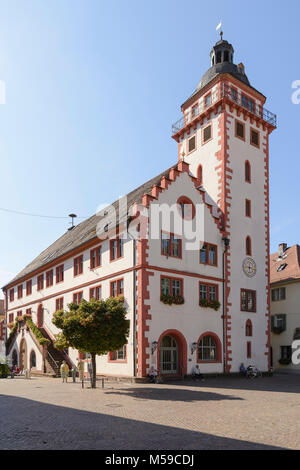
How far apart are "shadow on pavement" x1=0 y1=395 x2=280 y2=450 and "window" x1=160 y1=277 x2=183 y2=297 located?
15.4 metres

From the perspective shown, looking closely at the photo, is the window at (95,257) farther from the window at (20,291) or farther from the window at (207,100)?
the window at (20,291)

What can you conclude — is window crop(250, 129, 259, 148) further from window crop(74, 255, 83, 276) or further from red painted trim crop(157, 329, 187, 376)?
red painted trim crop(157, 329, 187, 376)

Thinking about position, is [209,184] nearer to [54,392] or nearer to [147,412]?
[54,392]

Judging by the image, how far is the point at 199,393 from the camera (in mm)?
Answer: 23531

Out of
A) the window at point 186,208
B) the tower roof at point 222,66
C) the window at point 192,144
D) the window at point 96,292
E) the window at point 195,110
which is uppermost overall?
the tower roof at point 222,66

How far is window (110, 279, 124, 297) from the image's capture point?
32.7m

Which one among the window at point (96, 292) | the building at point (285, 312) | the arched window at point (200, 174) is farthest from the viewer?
the building at point (285, 312)

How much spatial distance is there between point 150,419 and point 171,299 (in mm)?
16260

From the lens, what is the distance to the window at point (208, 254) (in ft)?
114

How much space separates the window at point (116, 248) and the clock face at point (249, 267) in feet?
35.8

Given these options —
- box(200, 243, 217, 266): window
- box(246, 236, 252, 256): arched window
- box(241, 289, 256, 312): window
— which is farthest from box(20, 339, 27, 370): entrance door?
box(246, 236, 252, 256): arched window

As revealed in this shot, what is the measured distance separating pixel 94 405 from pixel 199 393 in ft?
21.9

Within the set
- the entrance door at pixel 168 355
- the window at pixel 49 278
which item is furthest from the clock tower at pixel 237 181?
the window at pixel 49 278

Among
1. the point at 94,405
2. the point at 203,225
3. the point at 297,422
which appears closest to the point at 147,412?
the point at 94,405
